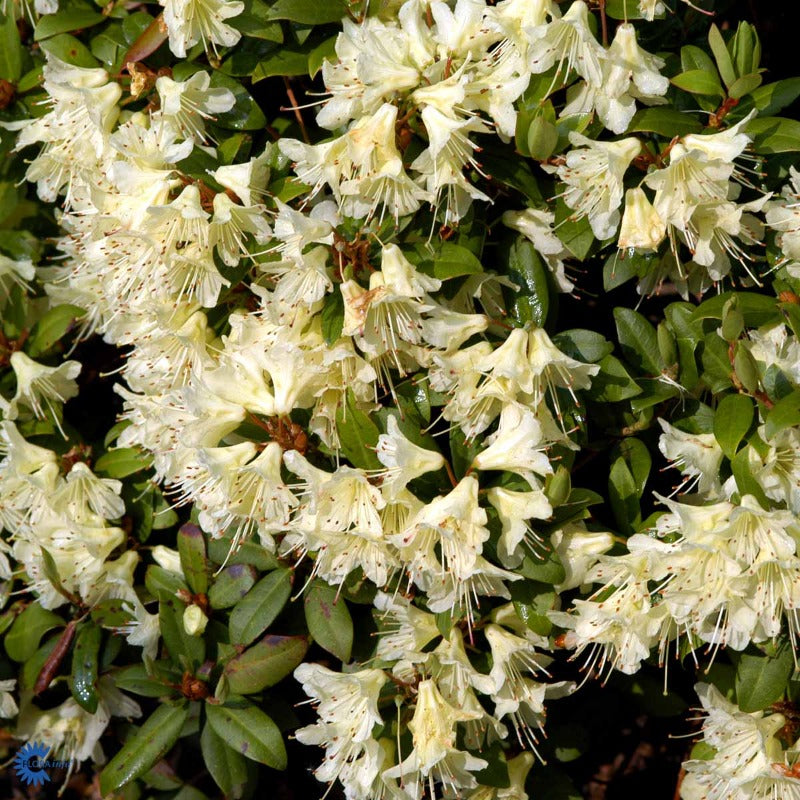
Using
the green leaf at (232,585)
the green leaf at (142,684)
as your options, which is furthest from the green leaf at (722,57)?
the green leaf at (142,684)

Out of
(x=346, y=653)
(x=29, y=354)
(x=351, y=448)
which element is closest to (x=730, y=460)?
(x=351, y=448)

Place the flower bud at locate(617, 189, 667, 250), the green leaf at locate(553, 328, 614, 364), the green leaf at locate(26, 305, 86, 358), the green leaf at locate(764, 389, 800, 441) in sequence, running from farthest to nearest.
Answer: the green leaf at locate(26, 305, 86, 358)
the green leaf at locate(553, 328, 614, 364)
the flower bud at locate(617, 189, 667, 250)
the green leaf at locate(764, 389, 800, 441)

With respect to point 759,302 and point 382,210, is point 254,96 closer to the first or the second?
point 382,210

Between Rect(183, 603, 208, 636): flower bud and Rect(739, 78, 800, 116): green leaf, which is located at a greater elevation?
Rect(739, 78, 800, 116): green leaf

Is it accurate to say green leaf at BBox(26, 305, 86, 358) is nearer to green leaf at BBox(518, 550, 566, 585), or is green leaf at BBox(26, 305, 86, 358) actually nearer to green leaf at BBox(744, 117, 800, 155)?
green leaf at BBox(518, 550, 566, 585)

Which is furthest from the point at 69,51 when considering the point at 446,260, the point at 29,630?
the point at 29,630

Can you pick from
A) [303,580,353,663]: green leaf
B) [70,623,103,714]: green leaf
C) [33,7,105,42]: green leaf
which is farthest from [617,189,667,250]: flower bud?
[70,623,103,714]: green leaf
